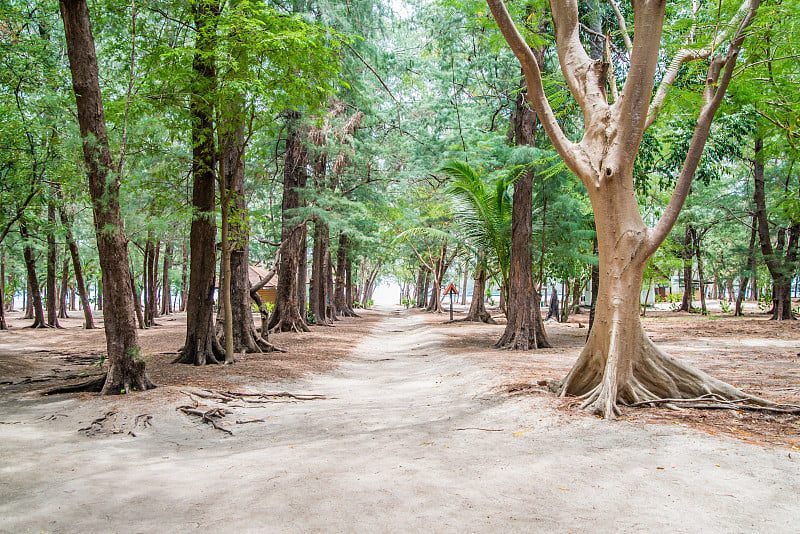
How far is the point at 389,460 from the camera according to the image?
14.6 feet

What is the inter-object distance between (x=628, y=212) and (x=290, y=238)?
12533 mm

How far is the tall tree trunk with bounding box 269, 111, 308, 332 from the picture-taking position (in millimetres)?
17203

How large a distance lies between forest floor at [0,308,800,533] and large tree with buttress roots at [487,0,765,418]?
0.48 meters

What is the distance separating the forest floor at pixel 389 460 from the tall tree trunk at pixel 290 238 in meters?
9.00

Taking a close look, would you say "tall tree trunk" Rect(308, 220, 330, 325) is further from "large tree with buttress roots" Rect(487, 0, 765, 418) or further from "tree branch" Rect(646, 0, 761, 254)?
"tree branch" Rect(646, 0, 761, 254)

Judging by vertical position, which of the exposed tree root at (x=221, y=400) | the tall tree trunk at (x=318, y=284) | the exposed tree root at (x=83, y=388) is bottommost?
the exposed tree root at (x=221, y=400)

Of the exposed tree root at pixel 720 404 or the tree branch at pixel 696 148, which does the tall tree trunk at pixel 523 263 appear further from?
the exposed tree root at pixel 720 404

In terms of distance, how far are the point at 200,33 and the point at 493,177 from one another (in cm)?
1041

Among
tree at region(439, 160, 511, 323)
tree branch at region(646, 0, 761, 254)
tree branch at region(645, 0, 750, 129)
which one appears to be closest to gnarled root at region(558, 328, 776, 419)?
tree branch at region(646, 0, 761, 254)

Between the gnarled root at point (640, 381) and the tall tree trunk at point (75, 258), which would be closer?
the gnarled root at point (640, 381)

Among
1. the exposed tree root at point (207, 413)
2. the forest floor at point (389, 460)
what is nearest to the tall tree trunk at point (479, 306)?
the forest floor at point (389, 460)

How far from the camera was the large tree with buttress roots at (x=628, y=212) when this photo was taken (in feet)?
19.3

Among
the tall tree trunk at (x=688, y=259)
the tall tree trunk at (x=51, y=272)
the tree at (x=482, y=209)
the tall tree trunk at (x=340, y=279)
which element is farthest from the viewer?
the tall tree trunk at (x=340, y=279)

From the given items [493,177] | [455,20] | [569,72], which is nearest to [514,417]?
[569,72]
